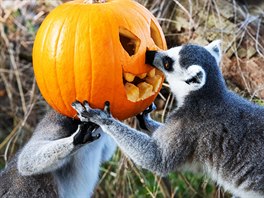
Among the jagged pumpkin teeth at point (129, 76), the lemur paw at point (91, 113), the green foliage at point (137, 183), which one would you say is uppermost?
the jagged pumpkin teeth at point (129, 76)

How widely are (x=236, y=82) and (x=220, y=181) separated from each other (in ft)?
5.20

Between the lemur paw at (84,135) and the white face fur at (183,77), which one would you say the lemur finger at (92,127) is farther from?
the white face fur at (183,77)

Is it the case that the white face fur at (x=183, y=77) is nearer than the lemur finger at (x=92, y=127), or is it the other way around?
the white face fur at (x=183, y=77)

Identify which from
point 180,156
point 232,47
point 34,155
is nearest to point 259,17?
point 232,47

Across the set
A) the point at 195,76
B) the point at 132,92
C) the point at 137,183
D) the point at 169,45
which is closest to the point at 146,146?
the point at 132,92

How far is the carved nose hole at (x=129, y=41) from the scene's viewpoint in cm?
420

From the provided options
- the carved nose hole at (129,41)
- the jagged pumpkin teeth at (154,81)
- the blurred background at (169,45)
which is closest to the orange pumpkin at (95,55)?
the carved nose hole at (129,41)

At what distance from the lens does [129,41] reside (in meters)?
→ 4.35

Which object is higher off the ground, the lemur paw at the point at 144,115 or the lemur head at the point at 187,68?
the lemur head at the point at 187,68

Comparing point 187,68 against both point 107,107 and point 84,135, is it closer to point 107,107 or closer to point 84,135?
point 107,107

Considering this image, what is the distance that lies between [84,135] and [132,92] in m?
0.50

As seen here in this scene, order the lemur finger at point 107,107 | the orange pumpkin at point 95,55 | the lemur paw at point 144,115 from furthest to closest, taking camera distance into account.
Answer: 1. the lemur paw at point 144,115
2. the lemur finger at point 107,107
3. the orange pumpkin at point 95,55

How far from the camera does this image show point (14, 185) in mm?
4867

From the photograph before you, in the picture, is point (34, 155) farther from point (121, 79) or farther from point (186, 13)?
point (186, 13)
